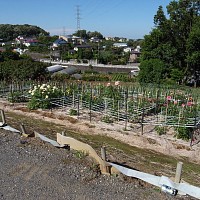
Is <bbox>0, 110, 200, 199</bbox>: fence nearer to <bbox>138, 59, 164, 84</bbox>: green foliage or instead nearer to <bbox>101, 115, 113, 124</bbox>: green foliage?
<bbox>101, 115, 113, 124</bbox>: green foliage

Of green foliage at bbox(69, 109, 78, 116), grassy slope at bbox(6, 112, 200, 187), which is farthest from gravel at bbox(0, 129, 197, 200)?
green foliage at bbox(69, 109, 78, 116)

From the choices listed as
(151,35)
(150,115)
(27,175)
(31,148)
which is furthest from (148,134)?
(151,35)

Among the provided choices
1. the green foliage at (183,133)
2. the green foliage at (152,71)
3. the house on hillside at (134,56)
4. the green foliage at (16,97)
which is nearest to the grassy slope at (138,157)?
the green foliage at (183,133)

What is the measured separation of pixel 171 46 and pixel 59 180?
2071 centimetres

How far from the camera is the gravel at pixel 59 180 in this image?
12.5 ft

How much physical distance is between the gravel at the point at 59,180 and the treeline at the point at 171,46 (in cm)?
1862

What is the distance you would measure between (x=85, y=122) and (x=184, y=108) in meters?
3.32

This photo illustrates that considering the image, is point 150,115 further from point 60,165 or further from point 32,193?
point 32,193

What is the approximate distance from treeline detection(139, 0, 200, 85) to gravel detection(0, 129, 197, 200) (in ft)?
61.1

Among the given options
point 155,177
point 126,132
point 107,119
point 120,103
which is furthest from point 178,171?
point 120,103

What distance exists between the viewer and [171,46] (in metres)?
22.9

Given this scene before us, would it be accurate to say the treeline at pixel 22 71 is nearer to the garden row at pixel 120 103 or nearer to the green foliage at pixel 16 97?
the garden row at pixel 120 103

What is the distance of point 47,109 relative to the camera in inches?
423

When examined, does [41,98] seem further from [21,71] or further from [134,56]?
[134,56]
